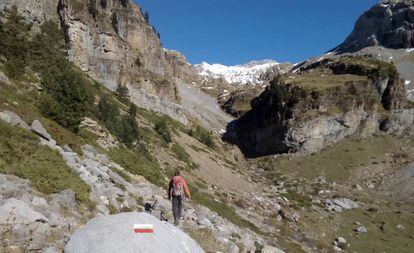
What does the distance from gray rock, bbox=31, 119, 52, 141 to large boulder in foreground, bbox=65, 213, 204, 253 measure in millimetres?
13149

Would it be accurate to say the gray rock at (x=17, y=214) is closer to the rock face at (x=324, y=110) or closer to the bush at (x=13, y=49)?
the bush at (x=13, y=49)

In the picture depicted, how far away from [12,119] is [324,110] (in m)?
112

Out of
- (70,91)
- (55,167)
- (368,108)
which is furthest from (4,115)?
(368,108)

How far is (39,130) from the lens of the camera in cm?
2311

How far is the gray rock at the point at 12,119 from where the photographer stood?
21.9 metres

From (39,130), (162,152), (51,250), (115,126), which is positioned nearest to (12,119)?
(39,130)

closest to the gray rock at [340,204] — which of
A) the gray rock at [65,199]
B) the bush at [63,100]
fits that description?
the bush at [63,100]

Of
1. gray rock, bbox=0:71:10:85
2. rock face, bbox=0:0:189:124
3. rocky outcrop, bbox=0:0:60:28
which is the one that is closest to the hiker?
gray rock, bbox=0:71:10:85

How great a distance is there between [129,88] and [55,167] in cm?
7613

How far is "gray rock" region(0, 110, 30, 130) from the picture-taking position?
72.0ft

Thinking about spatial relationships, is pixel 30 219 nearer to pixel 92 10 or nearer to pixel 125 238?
pixel 125 238

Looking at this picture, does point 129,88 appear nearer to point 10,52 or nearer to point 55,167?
point 10,52

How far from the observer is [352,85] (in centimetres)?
13000

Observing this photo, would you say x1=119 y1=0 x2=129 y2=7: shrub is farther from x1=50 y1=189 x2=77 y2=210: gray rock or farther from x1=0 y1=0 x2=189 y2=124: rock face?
x1=50 y1=189 x2=77 y2=210: gray rock
